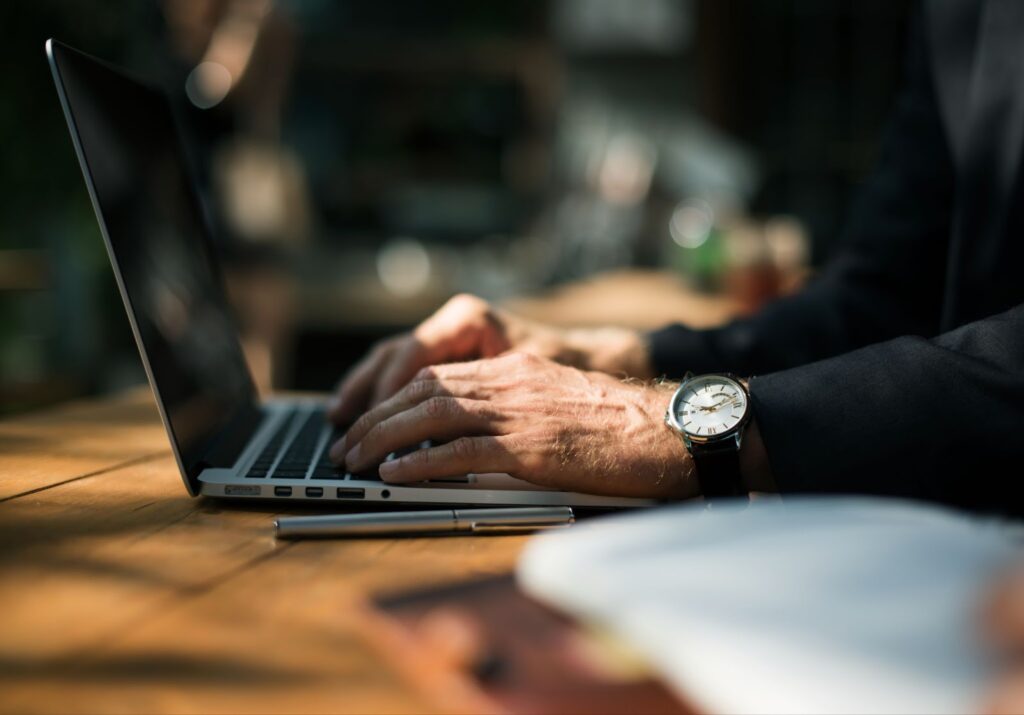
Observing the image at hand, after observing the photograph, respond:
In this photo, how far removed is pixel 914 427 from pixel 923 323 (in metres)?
0.66

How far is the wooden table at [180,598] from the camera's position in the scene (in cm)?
40

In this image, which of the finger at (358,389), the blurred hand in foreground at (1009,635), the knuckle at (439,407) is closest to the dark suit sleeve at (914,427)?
Answer: the knuckle at (439,407)

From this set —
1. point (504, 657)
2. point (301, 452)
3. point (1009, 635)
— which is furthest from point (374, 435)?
point (1009, 635)

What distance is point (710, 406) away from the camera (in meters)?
0.74

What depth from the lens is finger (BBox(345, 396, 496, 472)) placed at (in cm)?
73

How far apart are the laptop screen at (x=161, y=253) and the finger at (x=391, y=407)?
0.36 ft

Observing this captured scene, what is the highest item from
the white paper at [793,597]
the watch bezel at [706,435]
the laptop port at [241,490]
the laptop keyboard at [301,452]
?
the white paper at [793,597]

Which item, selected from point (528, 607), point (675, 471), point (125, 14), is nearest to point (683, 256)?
point (125, 14)

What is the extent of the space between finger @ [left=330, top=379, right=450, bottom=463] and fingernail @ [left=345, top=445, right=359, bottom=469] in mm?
13

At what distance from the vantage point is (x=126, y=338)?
415cm

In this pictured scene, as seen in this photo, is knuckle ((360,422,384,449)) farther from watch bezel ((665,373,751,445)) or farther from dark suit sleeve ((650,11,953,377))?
dark suit sleeve ((650,11,953,377))

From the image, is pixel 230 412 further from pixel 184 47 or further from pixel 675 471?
pixel 184 47

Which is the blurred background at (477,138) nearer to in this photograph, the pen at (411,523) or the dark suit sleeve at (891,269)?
the dark suit sleeve at (891,269)

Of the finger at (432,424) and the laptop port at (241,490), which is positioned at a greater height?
the finger at (432,424)
